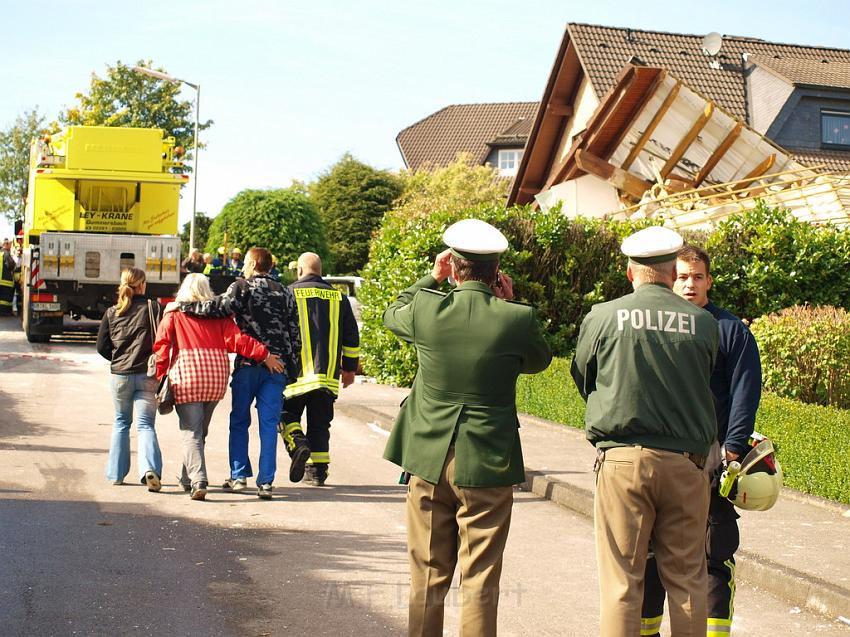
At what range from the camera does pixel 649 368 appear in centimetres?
468

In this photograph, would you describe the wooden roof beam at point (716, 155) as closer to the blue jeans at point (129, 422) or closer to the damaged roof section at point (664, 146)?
the damaged roof section at point (664, 146)

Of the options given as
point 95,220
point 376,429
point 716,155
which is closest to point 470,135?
point 716,155

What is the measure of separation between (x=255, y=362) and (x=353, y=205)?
45.6m

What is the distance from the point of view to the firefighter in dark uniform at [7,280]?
2953 cm

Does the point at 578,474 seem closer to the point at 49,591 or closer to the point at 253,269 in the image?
the point at 253,269

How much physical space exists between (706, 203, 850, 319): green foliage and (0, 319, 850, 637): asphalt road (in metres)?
8.65

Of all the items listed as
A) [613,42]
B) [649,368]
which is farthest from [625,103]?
[649,368]

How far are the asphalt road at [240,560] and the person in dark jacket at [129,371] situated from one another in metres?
0.28

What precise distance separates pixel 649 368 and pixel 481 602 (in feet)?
3.67

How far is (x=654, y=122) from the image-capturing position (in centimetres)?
2439

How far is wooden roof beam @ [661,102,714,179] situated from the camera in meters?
24.0

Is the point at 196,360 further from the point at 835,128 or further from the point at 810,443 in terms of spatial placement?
the point at 835,128

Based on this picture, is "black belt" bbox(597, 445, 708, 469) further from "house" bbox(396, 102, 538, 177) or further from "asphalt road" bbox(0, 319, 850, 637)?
"house" bbox(396, 102, 538, 177)

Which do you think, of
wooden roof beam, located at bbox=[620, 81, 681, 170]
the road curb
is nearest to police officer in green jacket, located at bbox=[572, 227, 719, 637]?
the road curb
